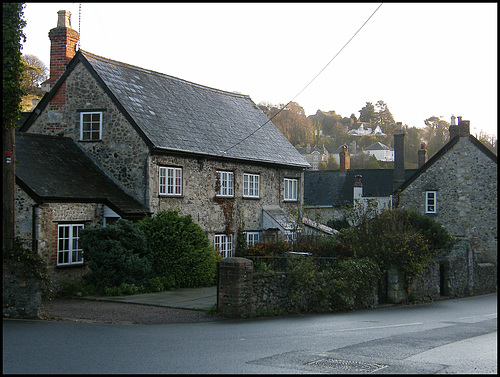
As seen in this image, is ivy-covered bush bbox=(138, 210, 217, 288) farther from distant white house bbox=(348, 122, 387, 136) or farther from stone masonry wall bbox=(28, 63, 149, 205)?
distant white house bbox=(348, 122, 387, 136)

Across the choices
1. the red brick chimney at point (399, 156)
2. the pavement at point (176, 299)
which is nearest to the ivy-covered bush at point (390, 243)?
the pavement at point (176, 299)

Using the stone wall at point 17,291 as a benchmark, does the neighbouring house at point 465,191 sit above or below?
above

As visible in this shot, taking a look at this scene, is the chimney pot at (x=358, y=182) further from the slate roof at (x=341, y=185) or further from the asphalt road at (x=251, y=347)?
the asphalt road at (x=251, y=347)

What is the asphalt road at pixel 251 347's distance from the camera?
832 centimetres

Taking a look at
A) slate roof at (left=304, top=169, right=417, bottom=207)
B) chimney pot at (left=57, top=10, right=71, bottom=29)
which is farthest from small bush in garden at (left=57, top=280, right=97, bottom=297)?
slate roof at (left=304, top=169, right=417, bottom=207)

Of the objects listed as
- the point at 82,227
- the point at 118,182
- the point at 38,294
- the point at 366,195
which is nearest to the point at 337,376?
the point at 38,294

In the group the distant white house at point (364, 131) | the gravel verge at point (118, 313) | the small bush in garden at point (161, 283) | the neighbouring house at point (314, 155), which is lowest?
the gravel verge at point (118, 313)

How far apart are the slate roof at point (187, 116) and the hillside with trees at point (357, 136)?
26.4ft

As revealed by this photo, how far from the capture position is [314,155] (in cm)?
10781

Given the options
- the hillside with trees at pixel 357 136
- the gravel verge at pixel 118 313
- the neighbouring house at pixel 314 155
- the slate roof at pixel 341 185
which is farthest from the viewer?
the neighbouring house at pixel 314 155

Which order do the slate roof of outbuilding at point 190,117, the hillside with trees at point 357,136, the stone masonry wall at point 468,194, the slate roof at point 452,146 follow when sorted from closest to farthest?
1. the slate roof of outbuilding at point 190,117
2. the stone masonry wall at point 468,194
3. the slate roof at point 452,146
4. the hillside with trees at point 357,136

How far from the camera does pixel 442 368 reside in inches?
340

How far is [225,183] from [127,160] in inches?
204

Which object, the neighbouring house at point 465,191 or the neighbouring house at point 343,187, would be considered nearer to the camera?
the neighbouring house at point 465,191
